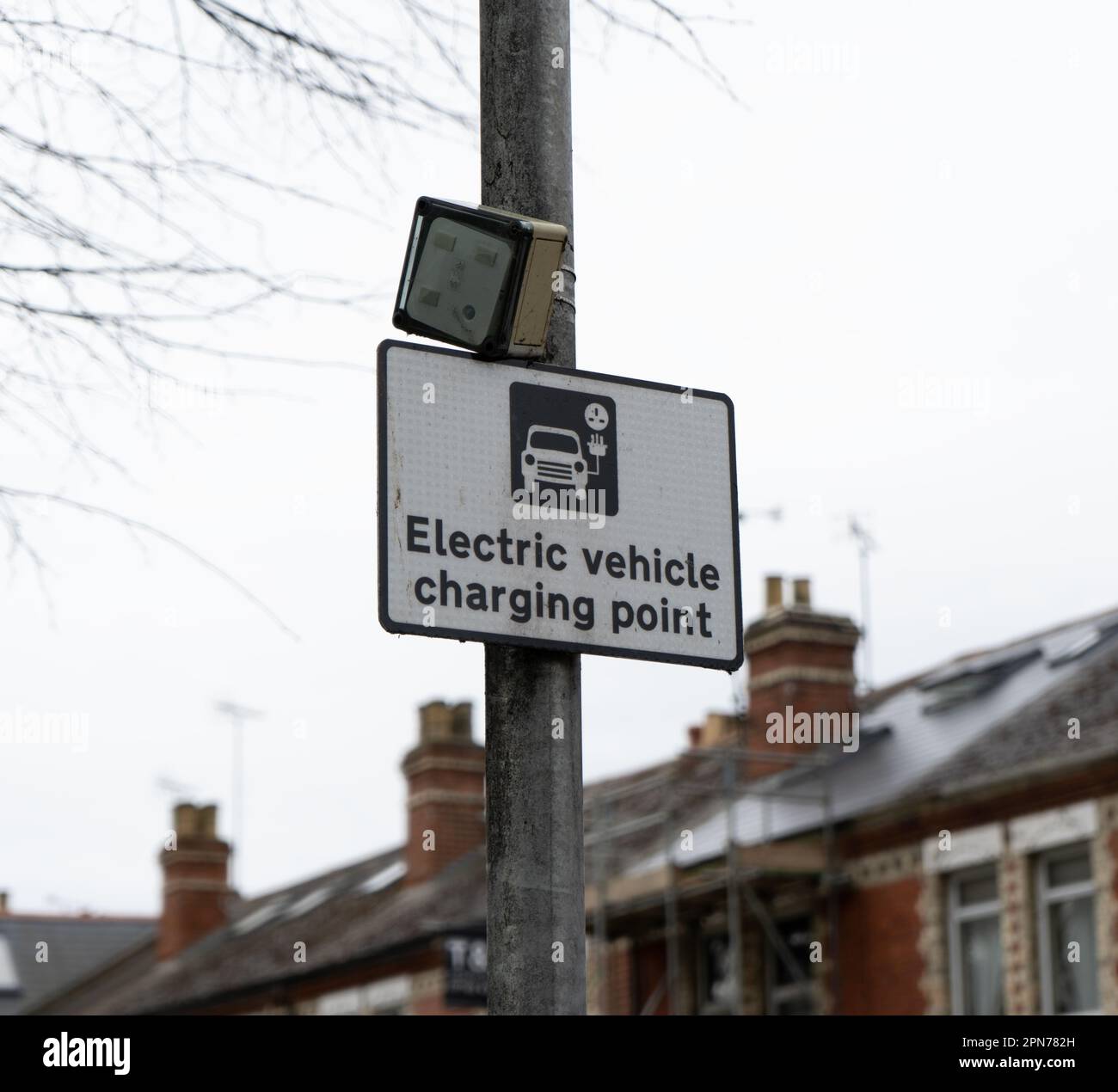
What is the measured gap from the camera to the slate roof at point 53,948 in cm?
4781

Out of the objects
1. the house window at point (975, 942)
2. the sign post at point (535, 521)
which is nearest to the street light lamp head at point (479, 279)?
the sign post at point (535, 521)

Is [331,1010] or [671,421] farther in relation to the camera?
[331,1010]

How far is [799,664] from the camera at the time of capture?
28938mm

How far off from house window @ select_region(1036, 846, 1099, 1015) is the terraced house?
0.02m

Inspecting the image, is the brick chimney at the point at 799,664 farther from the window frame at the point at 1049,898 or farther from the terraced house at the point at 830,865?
the window frame at the point at 1049,898

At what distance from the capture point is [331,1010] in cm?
→ 3306

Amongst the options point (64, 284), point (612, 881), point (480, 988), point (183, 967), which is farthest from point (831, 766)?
point (64, 284)

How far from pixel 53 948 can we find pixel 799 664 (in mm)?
28109

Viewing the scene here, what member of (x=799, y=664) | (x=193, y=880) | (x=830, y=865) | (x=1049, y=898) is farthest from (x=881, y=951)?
(x=193, y=880)

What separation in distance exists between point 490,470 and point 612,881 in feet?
75.0

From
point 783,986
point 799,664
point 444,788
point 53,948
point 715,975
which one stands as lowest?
point 783,986

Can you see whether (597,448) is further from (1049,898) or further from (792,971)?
(792,971)
